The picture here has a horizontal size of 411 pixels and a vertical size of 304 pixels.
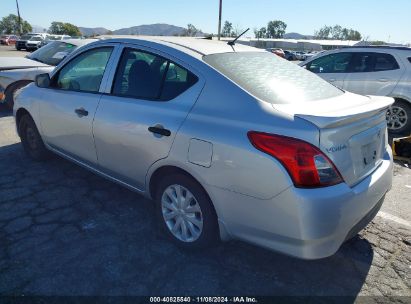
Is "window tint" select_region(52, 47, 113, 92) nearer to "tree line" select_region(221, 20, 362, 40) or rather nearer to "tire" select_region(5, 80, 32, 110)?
"tire" select_region(5, 80, 32, 110)

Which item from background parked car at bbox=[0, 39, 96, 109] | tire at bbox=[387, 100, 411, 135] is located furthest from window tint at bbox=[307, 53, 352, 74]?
background parked car at bbox=[0, 39, 96, 109]

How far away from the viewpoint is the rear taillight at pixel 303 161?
212 cm

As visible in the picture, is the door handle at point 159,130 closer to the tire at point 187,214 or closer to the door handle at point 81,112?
the tire at point 187,214

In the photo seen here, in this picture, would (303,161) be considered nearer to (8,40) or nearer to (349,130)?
(349,130)

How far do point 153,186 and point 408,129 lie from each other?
5805 millimetres

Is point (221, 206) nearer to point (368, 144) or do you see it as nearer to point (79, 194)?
point (368, 144)

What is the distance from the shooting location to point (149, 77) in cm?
306

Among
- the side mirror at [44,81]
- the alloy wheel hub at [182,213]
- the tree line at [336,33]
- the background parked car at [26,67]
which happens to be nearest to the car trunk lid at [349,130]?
the alloy wheel hub at [182,213]

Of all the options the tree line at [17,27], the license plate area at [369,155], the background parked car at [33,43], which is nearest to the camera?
the license plate area at [369,155]

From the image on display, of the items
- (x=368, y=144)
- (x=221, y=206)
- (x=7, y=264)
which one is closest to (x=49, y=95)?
(x=7, y=264)

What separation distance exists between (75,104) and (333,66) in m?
5.72

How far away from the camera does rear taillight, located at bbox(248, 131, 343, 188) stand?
2.12 m

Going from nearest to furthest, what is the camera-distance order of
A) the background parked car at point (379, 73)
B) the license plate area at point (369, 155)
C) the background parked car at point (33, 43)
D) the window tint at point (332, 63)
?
the license plate area at point (369, 155), the background parked car at point (379, 73), the window tint at point (332, 63), the background parked car at point (33, 43)

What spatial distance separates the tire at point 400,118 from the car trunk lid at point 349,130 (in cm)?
455
